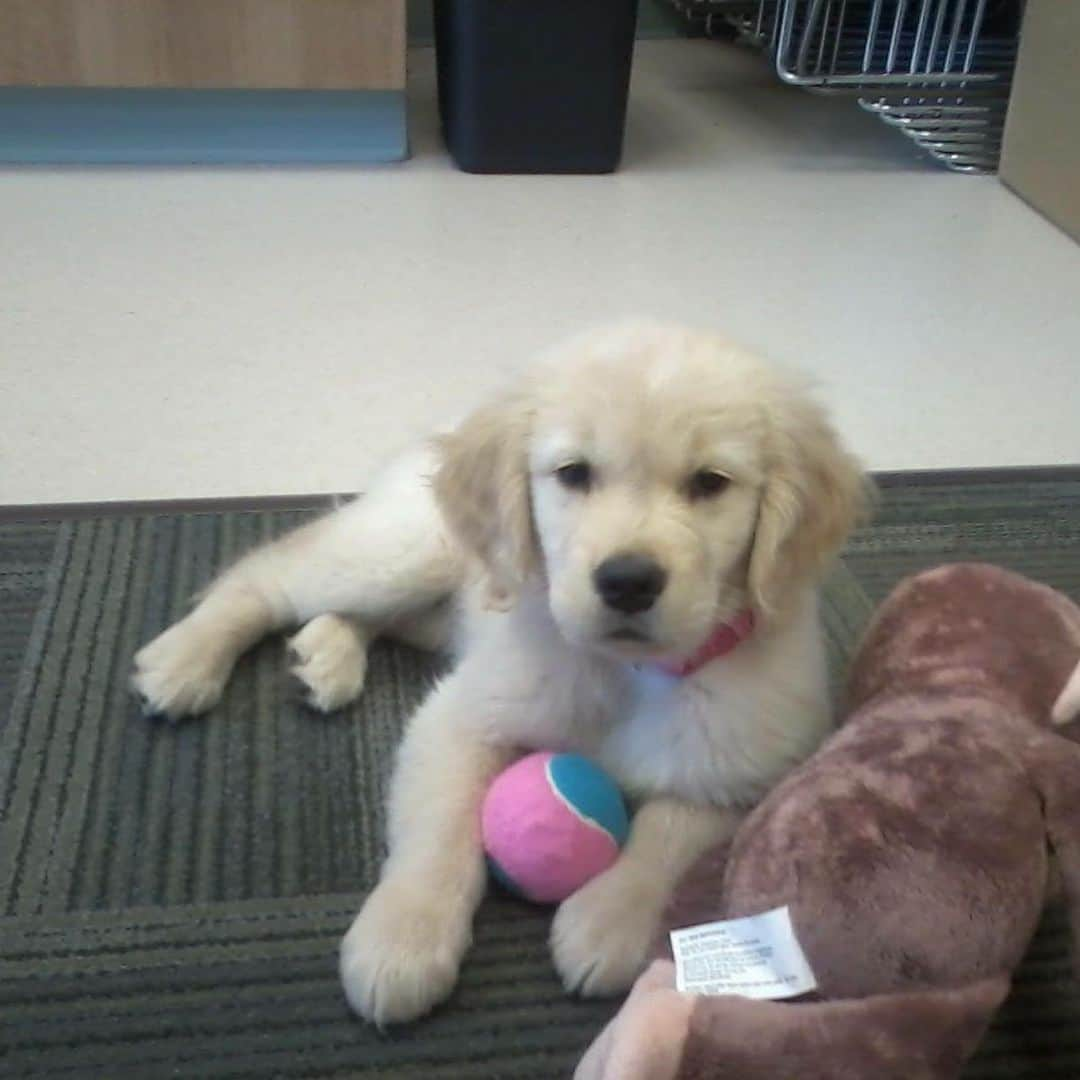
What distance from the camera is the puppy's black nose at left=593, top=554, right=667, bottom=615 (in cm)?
106

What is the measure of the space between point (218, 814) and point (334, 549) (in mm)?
356

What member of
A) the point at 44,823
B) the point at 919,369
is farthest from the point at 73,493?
the point at 919,369

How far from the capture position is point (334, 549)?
1.55 meters

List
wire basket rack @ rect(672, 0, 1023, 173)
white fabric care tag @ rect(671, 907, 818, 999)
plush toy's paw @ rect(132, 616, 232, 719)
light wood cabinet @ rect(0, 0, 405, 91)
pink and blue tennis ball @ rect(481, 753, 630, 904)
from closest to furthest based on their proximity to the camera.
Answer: white fabric care tag @ rect(671, 907, 818, 999), pink and blue tennis ball @ rect(481, 753, 630, 904), plush toy's paw @ rect(132, 616, 232, 719), light wood cabinet @ rect(0, 0, 405, 91), wire basket rack @ rect(672, 0, 1023, 173)

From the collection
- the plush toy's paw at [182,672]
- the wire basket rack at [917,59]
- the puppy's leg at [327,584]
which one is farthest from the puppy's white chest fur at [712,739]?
the wire basket rack at [917,59]

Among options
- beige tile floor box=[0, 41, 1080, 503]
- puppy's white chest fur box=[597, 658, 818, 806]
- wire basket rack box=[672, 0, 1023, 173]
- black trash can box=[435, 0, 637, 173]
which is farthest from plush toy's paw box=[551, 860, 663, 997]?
wire basket rack box=[672, 0, 1023, 173]

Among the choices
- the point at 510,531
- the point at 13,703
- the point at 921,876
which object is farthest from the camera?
the point at 13,703

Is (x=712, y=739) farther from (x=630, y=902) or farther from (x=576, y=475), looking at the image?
(x=576, y=475)

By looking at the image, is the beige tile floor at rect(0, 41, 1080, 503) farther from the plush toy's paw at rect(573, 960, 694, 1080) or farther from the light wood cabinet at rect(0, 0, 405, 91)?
the plush toy's paw at rect(573, 960, 694, 1080)

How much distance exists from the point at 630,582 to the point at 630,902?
0.28 meters

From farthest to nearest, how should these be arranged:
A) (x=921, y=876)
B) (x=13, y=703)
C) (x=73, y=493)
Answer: (x=73, y=493) < (x=13, y=703) < (x=921, y=876)

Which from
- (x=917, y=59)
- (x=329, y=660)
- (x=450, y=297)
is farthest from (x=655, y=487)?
(x=917, y=59)

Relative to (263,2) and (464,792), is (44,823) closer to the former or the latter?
(464,792)

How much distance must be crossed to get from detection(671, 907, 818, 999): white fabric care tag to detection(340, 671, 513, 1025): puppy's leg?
0.74ft
